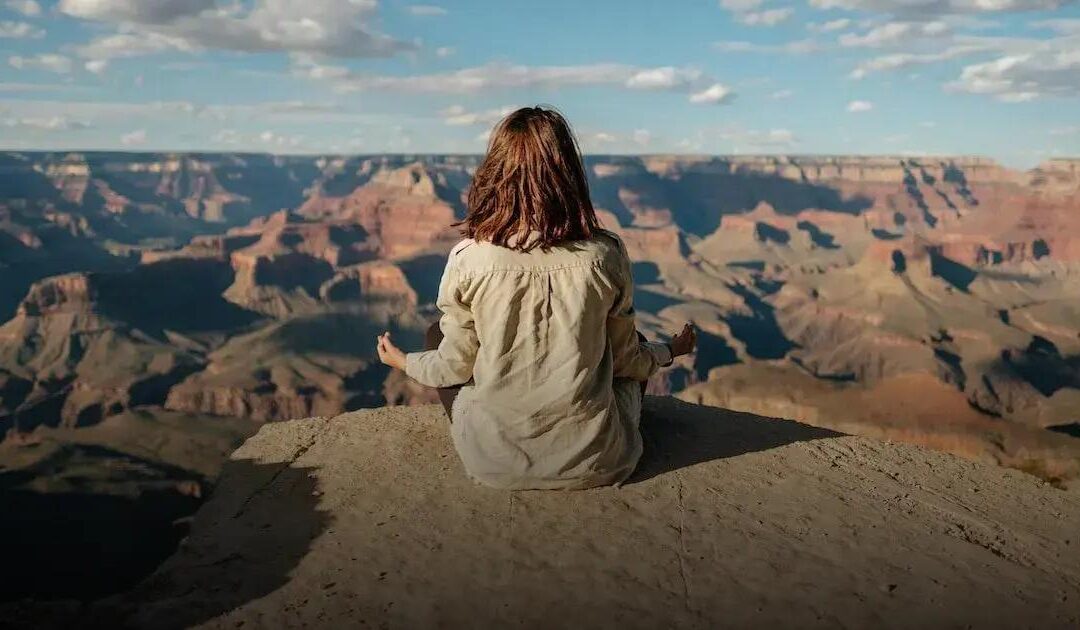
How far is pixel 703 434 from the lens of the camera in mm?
6105

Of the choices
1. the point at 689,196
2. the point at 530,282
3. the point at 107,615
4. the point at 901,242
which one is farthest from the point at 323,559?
the point at 689,196

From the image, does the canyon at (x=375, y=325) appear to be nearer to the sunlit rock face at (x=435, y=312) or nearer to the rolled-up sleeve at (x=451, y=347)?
the sunlit rock face at (x=435, y=312)

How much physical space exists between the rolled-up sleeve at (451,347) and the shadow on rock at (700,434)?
143 centimetres

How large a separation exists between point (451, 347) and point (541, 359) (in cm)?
53

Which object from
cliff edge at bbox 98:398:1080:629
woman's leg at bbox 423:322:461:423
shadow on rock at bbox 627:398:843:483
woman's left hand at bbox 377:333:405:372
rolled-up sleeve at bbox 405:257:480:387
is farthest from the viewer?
shadow on rock at bbox 627:398:843:483

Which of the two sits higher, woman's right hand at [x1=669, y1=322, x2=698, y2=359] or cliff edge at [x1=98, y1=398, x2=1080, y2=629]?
woman's right hand at [x1=669, y1=322, x2=698, y2=359]

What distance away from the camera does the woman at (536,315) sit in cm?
390

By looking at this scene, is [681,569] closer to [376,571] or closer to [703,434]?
[376,571]

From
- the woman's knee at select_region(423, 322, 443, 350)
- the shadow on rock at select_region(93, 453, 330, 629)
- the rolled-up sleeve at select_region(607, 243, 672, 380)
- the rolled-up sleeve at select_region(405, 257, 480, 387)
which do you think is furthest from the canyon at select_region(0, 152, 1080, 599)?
the shadow on rock at select_region(93, 453, 330, 629)

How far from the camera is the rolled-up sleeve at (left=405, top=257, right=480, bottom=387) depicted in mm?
4016

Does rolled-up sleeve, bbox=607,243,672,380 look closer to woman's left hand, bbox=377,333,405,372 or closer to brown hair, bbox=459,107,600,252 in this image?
brown hair, bbox=459,107,600,252

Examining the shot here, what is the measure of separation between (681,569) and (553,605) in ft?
2.41

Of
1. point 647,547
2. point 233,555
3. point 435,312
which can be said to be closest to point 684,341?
point 647,547

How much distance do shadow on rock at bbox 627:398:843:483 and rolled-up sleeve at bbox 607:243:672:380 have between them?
0.82 meters
